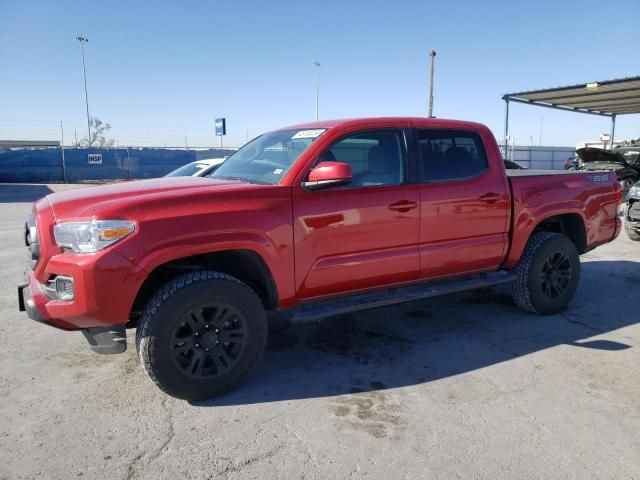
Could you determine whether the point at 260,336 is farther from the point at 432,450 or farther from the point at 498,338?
the point at 498,338

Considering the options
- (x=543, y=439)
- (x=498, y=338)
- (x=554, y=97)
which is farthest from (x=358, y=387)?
(x=554, y=97)

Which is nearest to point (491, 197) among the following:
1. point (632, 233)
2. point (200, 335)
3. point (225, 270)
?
point (225, 270)

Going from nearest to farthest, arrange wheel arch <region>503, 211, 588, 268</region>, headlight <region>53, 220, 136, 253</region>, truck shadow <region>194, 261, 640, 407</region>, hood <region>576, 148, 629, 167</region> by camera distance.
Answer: headlight <region>53, 220, 136, 253</region> → truck shadow <region>194, 261, 640, 407</region> → wheel arch <region>503, 211, 588, 268</region> → hood <region>576, 148, 629, 167</region>

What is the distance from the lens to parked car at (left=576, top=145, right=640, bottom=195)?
50.1ft

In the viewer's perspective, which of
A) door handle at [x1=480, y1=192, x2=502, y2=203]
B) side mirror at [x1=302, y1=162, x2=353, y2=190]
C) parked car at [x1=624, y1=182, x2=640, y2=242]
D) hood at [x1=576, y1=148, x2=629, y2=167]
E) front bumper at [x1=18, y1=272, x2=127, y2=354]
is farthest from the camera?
hood at [x1=576, y1=148, x2=629, y2=167]

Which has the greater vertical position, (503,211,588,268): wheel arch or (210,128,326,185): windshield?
(210,128,326,185): windshield

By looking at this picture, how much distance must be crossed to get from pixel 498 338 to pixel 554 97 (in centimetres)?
1777

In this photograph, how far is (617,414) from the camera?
9.96ft

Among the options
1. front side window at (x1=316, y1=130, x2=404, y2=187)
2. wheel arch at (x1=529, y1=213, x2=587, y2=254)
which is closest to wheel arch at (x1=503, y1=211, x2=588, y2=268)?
wheel arch at (x1=529, y1=213, x2=587, y2=254)

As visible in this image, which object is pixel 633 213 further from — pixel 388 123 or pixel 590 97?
pixel 590 97

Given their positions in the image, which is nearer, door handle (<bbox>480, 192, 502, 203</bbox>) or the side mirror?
the side mirror

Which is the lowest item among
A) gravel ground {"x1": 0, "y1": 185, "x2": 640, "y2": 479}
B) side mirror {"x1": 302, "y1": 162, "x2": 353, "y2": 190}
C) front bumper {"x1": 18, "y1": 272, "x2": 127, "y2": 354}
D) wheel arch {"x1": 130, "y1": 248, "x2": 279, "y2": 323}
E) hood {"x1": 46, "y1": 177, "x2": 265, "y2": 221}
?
gravel ground {"x1": 0, "y1": 185, "x2": 640, "y2": 479}

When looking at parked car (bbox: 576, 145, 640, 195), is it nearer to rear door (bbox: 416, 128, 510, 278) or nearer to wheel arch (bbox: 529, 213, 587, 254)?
wheel arch (bbox: 529, 213, 587, 254)

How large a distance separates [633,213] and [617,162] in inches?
321
